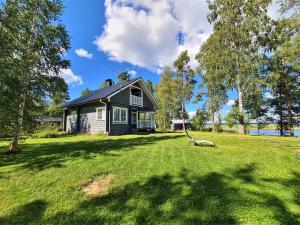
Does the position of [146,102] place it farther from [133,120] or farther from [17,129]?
[17,129]

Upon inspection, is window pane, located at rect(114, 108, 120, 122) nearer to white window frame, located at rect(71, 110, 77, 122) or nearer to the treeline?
white window frame, located at rect(71, 110, 77, 122)

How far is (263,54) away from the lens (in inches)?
699

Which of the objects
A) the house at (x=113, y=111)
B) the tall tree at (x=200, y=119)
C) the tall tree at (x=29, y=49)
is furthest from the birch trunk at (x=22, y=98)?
the tall tree at (x=200, y=119)

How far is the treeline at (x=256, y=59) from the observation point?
53.9 feet

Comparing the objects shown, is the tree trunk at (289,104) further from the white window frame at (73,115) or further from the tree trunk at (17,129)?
the tree trunk at (17,129)

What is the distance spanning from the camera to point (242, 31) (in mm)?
16734

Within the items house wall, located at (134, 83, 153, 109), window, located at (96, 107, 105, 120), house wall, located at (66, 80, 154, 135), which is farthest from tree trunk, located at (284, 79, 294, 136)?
window, located at (96, 107, 105, 120)

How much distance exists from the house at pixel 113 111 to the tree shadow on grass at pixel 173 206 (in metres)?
11.4

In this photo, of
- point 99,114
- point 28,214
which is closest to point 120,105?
point 99,114

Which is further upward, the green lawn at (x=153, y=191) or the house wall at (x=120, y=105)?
the house wall at (x=120, y=105)

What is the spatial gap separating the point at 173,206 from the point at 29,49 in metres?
8.50

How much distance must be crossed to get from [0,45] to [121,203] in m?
7.02

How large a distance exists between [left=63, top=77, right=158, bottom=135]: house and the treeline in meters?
9.47

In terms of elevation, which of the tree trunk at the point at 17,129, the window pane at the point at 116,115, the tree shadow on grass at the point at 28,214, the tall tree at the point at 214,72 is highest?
the tall tree at the point at 214,72
